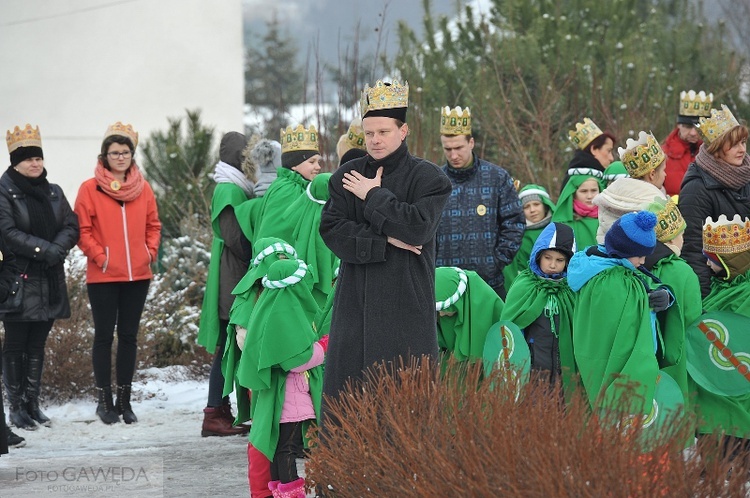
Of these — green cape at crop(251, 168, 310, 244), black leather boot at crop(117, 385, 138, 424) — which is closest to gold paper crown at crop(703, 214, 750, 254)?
green cape at crop(251, 168, 310, 244)

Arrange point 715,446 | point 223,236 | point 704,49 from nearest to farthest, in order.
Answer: point 715,446 → point 223,236 → point 704,49

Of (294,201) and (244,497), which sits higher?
(294,201)

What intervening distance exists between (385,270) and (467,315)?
1221 millimetres

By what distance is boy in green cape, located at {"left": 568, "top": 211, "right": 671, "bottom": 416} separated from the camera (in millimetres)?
5223

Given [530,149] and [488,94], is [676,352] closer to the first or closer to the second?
[530,149]

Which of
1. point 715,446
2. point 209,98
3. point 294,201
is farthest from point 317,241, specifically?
point 209,98

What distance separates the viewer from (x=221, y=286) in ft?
25.7

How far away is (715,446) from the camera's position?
3.57 m

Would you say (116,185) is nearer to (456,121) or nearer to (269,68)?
(456,121)

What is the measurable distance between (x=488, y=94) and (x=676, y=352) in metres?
7.06

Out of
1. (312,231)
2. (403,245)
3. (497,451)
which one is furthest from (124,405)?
(497,451)

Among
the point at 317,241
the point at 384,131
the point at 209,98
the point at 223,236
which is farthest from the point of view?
the point at 209,98

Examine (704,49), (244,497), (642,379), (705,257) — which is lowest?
(244,497)

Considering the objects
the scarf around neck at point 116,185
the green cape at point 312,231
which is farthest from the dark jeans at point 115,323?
the green cape at point 312,231
